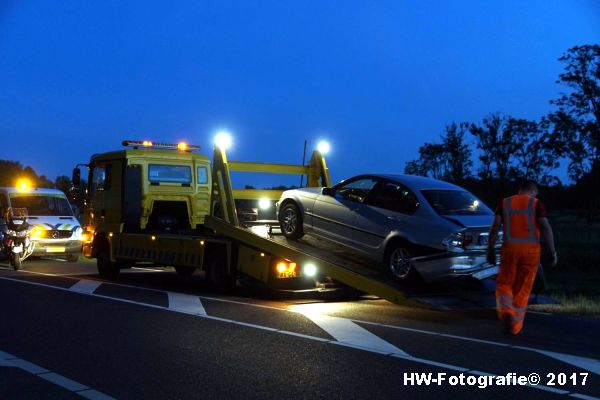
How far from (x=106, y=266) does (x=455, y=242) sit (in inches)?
344

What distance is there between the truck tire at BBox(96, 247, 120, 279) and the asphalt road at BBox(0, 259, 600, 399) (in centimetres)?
393

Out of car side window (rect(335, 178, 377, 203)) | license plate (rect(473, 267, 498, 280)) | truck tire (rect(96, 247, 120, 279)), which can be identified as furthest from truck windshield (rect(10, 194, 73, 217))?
license plate (rect(473, 267, 498, 280))

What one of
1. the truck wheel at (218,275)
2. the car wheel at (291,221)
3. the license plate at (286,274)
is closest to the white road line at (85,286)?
the truck wheel at (218,275)

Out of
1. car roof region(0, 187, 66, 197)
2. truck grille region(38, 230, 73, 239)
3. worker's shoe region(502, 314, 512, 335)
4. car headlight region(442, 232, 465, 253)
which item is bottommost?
worker's shoe region(502, 314, 512, 335)

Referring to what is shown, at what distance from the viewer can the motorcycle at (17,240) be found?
16.8 metres

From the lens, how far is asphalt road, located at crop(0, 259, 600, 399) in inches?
212

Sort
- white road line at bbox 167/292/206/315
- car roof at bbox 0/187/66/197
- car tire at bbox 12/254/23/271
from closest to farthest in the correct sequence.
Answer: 1. white road line at bbox 167/292/206/315
2. car tire at bbox 12/254/23/271
3. car roof at bbox 0/187/66/197

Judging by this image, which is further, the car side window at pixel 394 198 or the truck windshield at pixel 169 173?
the truck windshield at pixel 169 173

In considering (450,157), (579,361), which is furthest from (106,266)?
(450,157)

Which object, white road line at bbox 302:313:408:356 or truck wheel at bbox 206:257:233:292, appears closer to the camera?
white road line at bbox 302:313:408:356

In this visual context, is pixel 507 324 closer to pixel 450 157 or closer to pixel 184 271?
pixel 184 271

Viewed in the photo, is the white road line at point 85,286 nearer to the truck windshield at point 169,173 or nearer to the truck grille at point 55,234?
the truck windshield at point 169,173

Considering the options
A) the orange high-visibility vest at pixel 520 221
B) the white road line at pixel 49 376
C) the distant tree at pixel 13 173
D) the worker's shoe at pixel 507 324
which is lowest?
the white road line at pixel 49 376

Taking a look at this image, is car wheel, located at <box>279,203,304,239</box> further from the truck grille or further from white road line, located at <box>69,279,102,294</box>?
the truck grille
